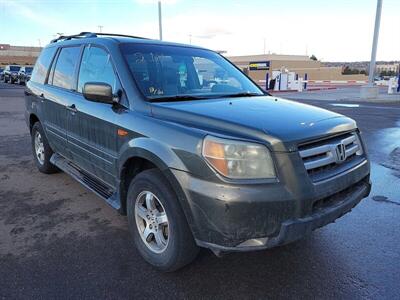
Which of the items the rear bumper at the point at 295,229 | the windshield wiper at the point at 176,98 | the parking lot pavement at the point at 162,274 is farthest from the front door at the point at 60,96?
the rear bumper at the point at 295,229

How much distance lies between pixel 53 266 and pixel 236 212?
177cm

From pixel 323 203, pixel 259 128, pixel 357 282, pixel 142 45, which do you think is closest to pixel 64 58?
pixel 142 45

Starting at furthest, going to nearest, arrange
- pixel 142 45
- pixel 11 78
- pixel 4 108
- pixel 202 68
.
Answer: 1. pixel 11 78
2. pixel 4 108
3. pixel 202 68
4. pixel 142 45

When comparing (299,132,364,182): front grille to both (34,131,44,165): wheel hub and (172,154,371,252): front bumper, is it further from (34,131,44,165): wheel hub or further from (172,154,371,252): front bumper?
(34,131,44,165): wheel hub

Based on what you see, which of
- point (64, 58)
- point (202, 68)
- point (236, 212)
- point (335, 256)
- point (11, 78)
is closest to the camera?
point (236, 212)

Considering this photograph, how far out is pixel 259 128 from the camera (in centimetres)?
271

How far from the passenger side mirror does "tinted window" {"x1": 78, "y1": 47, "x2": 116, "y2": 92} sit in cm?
25

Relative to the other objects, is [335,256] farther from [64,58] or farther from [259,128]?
[64,58]

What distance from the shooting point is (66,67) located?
189 inches

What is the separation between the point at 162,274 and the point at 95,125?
64.8 inches

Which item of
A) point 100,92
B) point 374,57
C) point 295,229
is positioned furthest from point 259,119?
point 374,57

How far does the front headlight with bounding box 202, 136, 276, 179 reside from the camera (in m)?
2.59

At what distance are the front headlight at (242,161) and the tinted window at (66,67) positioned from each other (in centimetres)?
262

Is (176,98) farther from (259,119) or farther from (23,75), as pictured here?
(23,75)
